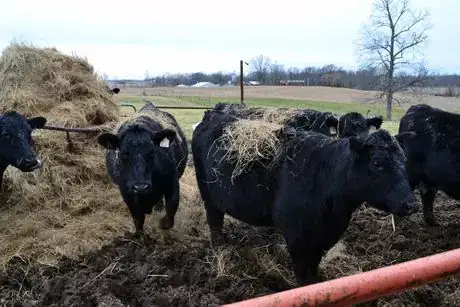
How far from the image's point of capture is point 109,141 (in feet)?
20.0

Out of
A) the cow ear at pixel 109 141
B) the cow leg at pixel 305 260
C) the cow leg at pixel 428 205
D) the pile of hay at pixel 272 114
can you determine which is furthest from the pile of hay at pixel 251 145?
the cow leg at pixel 428 205

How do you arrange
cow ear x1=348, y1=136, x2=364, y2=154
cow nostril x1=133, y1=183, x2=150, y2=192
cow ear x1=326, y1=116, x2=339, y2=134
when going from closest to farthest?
cow ear x1=348, y1=136, x2=364, y2=154 → cow nostril x1=133, y1=183, x2=150, y2=192 → cow ear x1=326, y1=116, x2=339, y2=134

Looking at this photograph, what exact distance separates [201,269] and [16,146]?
3.01 metres

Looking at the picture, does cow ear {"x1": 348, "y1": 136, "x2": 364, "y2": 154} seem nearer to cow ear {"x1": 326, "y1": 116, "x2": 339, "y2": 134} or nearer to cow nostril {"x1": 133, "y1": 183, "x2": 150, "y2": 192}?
cow nostril {"x1": 133, "y1": 183, "x2": 150, "y2": 192}

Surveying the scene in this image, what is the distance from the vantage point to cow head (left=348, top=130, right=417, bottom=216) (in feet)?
12.6

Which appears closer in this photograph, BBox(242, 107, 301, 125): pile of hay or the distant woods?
BBox(242, 107, 301, 125): pile of hay

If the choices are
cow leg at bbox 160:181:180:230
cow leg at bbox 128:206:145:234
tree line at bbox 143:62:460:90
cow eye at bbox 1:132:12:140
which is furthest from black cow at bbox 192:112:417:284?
tree line at bbox 143:62:460:90

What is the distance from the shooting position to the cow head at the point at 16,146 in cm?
630

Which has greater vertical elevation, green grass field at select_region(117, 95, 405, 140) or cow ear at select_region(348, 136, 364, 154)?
cow ear at select_region(348, 136, 364, 154)

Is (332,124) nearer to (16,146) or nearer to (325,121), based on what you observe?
(325,121)

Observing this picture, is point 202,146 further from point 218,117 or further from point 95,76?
point 95,76

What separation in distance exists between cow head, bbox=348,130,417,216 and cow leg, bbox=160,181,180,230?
126 inches

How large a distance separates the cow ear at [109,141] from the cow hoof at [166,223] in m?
1.25

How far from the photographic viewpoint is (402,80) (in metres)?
49.6
